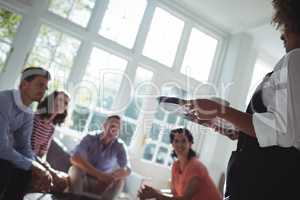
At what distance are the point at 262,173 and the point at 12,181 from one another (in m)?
1.45

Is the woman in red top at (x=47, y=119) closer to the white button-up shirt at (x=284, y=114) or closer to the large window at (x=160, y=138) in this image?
the large window at (x=160, y=138)

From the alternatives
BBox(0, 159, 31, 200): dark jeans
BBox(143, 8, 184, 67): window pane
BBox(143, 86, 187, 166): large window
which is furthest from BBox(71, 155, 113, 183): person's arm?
BBox(143, 8, 184, 67): window pane

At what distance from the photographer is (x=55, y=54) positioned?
3.66m

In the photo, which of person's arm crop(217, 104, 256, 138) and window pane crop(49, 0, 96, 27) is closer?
person's arm crop(217, 104, 256, 138)

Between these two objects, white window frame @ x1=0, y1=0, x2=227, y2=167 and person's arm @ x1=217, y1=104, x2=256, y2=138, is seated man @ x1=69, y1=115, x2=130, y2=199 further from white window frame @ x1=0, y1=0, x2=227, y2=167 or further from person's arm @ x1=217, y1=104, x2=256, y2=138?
person's arm @ x1=217, y1=104, x2=256, y2=138

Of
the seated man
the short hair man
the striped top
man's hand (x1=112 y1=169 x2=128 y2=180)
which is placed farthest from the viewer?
man's hand (x1=112 y1=169 x2=128 y2=180)

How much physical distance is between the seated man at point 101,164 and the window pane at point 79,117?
79 centimetres

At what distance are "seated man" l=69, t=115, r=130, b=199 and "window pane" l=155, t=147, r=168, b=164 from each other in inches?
55.2

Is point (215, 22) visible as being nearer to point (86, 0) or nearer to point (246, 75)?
point (246, 75)

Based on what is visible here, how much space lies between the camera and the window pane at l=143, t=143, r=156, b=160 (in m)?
4.42

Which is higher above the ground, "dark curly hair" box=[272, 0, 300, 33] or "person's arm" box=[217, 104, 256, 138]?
"dark curly hair" box=[272, 0, 300, 33]

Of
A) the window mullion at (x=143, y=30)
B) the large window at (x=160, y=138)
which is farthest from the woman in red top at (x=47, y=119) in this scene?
the large window at (x=160, y=138)

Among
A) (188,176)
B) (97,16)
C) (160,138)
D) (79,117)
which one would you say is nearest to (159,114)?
(160,138)

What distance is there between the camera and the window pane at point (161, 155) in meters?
4.53
